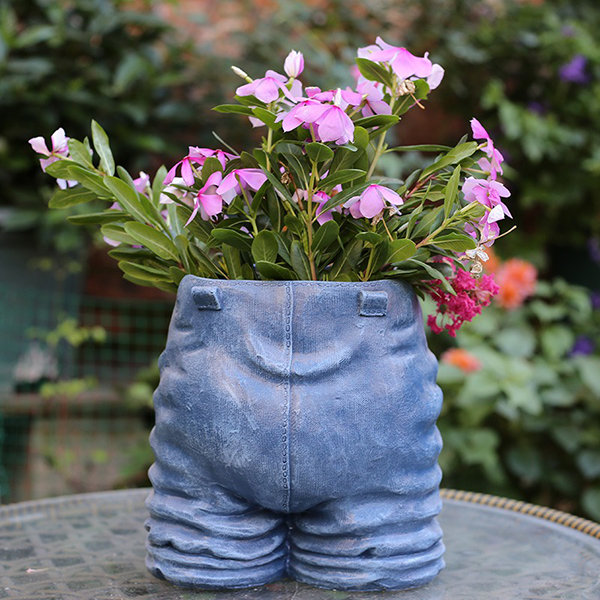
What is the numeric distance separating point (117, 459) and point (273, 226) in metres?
2.11

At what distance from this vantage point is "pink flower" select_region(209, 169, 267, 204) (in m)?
0.97

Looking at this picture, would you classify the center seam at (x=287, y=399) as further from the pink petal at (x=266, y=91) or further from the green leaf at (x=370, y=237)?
the pink petal at (x=266, y=91)

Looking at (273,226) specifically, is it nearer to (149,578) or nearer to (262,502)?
(262,502)

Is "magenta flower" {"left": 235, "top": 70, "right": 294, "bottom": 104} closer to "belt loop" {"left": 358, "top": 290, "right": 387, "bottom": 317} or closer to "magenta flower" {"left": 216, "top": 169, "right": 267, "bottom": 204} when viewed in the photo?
"magenta flower" {"left": 216, "top": 169, "right": 267, "bottom": 204}

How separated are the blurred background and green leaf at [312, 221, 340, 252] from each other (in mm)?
1474

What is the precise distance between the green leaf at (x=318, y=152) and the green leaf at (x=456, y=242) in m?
0.17

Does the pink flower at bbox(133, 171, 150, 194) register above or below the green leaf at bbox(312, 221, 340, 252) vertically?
above

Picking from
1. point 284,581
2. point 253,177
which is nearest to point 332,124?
point 253,177

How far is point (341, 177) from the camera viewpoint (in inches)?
38.2

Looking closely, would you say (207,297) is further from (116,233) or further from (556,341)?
(556,341)

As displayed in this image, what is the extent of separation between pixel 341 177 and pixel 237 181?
125 millimetres

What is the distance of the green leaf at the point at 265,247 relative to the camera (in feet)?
3.17

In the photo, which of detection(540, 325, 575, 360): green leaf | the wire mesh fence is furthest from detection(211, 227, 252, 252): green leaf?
detection(540, 325, 575, 360): green leaf

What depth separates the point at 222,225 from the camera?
1.04m
